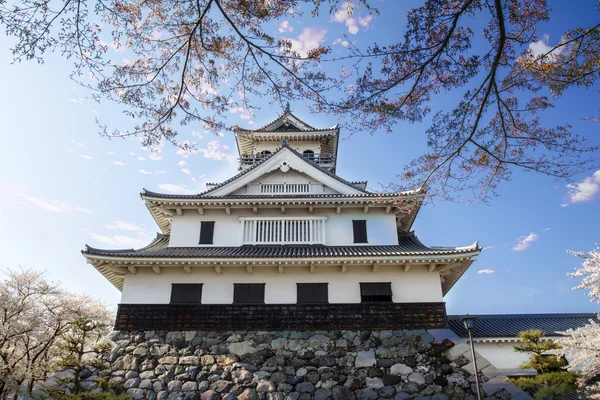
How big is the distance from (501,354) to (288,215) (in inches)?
355

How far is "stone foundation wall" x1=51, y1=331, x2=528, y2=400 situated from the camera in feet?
37.3

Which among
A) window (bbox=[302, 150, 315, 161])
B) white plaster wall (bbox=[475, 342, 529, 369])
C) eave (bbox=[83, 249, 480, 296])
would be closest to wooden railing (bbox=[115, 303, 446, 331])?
eave (bbox=[83, 249, 480, 296])

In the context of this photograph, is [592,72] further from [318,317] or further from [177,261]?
[177,261]

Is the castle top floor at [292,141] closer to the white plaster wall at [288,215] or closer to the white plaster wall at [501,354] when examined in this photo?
the white plaster wall at [288,215]

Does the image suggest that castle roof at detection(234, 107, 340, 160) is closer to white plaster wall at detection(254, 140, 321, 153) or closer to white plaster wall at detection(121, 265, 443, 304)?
white plaster wall at detection(254, 140, 321, 153)

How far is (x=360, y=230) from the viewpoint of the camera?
15.3m

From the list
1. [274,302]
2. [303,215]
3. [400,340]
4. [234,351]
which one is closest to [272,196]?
[303,215]

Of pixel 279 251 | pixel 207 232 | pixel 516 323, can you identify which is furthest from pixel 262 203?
pixel 516 323

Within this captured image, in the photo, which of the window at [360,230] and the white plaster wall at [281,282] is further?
the window at [360,230]

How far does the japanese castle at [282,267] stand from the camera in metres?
12.8

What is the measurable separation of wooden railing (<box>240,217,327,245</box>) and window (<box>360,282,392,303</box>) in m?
2.46

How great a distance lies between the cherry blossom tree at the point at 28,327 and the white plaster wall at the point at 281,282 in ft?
17.4

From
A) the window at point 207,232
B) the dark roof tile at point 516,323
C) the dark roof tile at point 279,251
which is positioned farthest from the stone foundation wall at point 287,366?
the window at point 207,232

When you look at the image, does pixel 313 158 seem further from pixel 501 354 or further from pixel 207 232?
pixel 501 354
